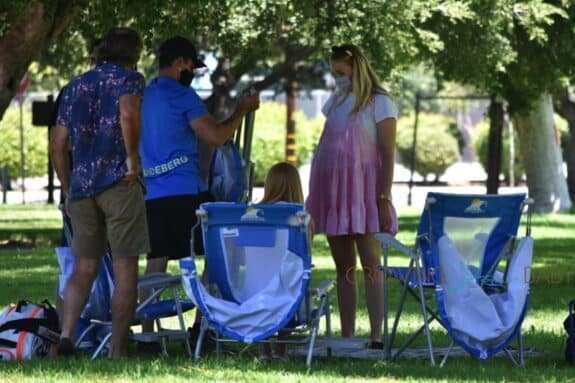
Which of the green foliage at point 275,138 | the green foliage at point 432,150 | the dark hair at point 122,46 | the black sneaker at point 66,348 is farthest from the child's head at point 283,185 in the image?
the green foliage at point 432,150

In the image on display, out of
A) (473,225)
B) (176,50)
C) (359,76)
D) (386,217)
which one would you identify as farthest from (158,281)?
(473,225)

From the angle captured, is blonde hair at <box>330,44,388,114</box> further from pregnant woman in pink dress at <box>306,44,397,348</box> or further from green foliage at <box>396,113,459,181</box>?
green foliage at <box>396,113,459,181</box>

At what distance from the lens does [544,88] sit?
86.6ft

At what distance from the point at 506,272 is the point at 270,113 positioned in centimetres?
4075

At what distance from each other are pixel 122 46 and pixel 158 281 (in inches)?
53.4

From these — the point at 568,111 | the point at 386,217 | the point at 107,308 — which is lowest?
the point at 107,308

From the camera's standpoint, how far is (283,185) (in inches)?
364

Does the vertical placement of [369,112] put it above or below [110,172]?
above

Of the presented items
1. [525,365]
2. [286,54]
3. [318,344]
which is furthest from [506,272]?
[286,54]

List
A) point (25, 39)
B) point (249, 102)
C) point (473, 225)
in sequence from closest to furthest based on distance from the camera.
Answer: point (249, 102) < point (473, 225) < point (25, 39)

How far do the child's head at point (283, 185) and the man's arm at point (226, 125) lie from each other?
0.34m

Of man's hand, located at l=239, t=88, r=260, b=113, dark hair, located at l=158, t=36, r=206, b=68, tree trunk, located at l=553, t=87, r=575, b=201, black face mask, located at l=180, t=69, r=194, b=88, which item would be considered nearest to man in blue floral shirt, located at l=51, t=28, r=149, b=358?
dark hair, located at l=158, t=36, r=206, b=68

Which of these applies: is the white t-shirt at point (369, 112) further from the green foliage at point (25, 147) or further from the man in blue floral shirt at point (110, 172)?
the green foliage at point (25, 147)

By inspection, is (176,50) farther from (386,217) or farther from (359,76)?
(386,217)
